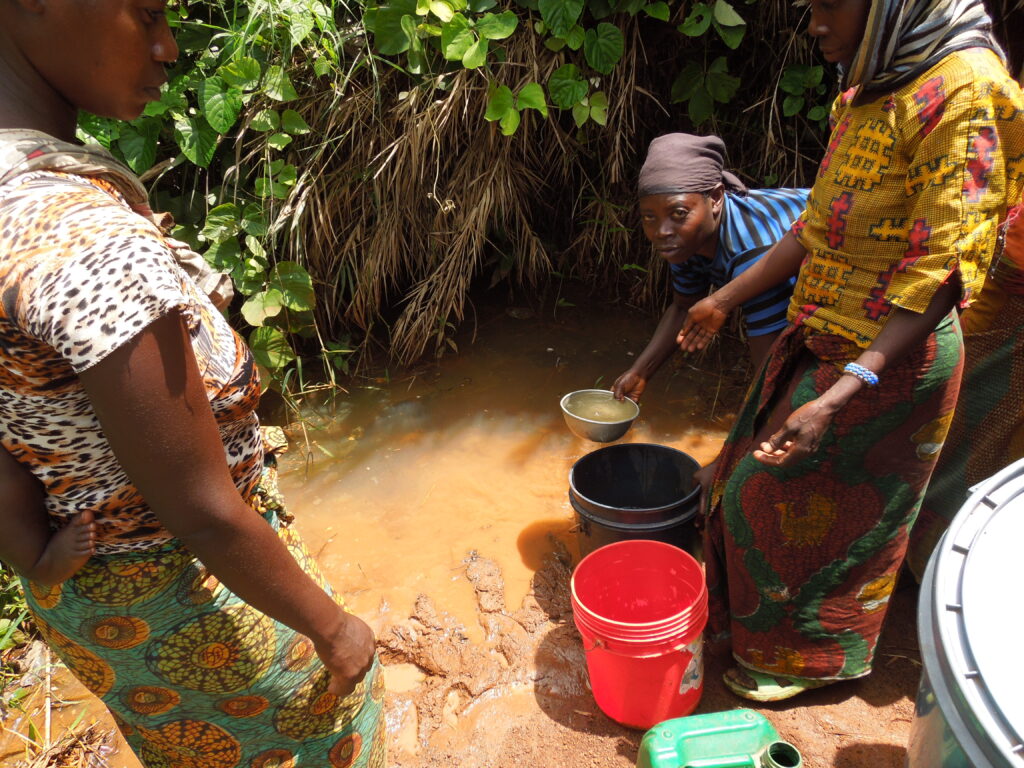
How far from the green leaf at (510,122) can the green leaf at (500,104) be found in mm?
14

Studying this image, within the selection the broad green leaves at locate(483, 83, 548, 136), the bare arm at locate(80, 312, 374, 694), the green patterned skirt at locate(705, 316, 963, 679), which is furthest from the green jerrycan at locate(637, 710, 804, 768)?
the broad green leaves at locate(483, 83, 548, 136)

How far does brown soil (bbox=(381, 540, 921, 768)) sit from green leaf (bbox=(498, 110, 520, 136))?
6.37 ft

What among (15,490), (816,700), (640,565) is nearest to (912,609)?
(816,700)

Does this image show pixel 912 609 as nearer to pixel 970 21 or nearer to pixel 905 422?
pixel 905 422

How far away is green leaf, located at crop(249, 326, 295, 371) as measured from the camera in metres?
3.39

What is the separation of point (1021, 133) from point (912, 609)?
166 centimetres

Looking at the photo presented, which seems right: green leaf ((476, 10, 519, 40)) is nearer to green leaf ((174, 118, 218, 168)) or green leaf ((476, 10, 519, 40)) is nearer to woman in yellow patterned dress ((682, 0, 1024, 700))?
green leaf ((174, 118, 218, 168))

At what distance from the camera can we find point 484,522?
306cm

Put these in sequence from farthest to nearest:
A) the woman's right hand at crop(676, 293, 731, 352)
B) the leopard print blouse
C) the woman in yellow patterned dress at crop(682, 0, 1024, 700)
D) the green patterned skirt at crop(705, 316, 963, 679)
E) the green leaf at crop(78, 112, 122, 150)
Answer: the green leaf at crop(78, 112, 122, 150)
the woman's right hand at crop(676, 293, 731, 352)
the green patterned skirt at crop(705, 316, 963, 679)
the woman in yellow patterned dress at crop(682, 0, 1024, 700)
the leopard print blouse

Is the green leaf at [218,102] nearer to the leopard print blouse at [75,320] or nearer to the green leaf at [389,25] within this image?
the green leaf at [389,25]

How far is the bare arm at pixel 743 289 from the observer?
6.49 ft

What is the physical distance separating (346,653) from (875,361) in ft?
3.99

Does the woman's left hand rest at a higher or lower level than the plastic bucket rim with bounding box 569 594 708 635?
higher

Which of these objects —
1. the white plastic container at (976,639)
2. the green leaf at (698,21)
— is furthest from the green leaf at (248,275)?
the white plastic container at (976,639)
